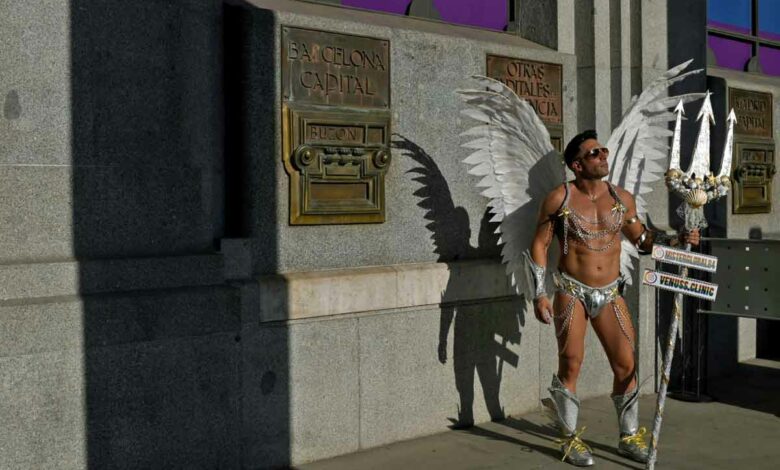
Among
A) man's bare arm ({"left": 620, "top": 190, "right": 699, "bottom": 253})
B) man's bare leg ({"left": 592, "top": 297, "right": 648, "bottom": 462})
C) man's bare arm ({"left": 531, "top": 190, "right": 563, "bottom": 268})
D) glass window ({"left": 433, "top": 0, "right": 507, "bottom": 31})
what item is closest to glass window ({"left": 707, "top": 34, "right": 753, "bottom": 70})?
glass window ({"left": 433, "top": 0, "right": 507, "bottom": 31})

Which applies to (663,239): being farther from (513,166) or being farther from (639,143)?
(513,166)

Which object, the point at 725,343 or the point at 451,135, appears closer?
the point at 451,135

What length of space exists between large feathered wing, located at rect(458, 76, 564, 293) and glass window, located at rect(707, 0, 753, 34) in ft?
15.5

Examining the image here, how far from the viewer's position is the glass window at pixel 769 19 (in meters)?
11.3

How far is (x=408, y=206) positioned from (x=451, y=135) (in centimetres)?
69

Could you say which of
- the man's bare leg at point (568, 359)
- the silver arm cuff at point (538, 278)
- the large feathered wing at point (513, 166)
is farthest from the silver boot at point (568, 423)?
the large feathered wing at point (513, 166)

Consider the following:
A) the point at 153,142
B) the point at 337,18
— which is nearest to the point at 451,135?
the point at 337,18

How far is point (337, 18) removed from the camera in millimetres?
6801

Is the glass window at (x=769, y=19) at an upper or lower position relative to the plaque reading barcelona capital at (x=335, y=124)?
upper

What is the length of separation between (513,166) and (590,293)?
1.04 meters

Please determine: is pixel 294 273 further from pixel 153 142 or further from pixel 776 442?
pixel 776 442

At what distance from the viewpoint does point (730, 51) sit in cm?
1088

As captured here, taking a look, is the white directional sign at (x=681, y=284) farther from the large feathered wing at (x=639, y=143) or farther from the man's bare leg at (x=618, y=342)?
the large feathered wing at (x=639, y=143)

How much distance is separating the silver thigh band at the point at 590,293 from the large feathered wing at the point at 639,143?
1.70ft
